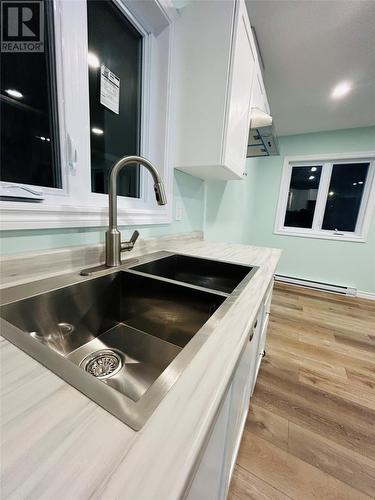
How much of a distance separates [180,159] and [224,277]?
77 cm

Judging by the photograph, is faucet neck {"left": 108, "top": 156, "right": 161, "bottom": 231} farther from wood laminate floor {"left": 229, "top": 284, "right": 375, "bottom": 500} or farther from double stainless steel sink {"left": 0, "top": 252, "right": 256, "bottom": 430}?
wood laminate floor {"left": 229, "top": 284, "right": 375, "bottom": 500}

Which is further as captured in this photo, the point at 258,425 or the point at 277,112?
the point at 277,112

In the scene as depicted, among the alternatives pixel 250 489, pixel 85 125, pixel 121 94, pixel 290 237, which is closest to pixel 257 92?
pixel 121 94

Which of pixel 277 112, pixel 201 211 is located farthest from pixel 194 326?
pixel 277 112

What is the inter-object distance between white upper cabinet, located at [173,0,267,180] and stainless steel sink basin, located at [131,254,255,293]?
0.57 meters

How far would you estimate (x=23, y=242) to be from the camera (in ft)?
2.17

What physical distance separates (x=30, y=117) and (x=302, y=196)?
145 inches

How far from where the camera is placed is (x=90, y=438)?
235 millimetres

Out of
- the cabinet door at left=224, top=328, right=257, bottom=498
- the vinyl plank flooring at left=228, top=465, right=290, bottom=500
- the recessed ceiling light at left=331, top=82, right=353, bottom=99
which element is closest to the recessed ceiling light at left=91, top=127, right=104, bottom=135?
the cabinet door at left=224, top=328, right=257, bottom=498

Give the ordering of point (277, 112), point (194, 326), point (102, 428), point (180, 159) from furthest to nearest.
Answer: point (277, 112), point (180, 159), point (194, 326), point (102, 428)

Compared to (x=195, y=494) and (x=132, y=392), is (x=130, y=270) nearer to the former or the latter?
(x=132, y=392)

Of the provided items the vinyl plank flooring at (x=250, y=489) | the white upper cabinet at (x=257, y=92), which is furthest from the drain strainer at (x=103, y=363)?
the white upper cabinet at (x=257, y=92)

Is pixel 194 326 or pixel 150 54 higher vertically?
pixel 150 54

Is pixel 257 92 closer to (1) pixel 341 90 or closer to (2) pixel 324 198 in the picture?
(1) pixel 341 90
